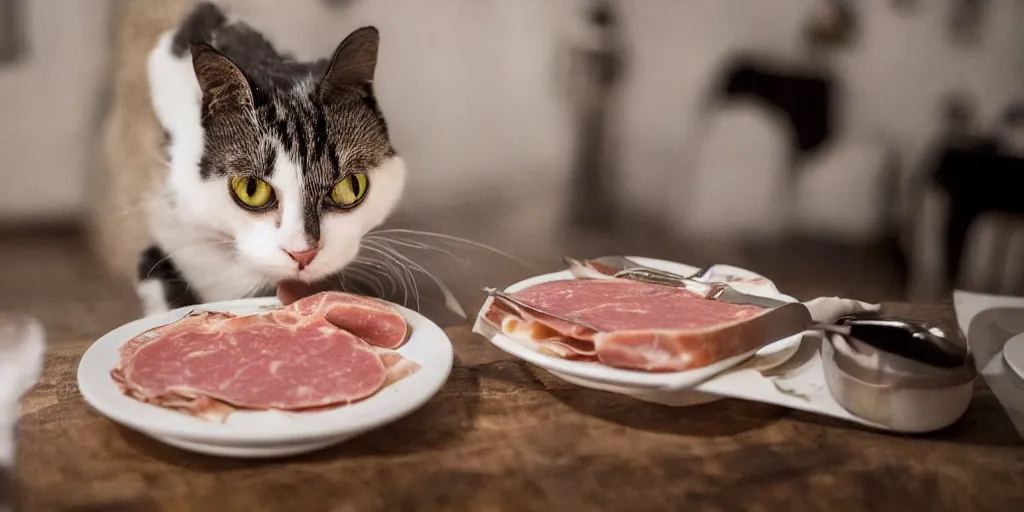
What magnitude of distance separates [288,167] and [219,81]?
0.15 metres

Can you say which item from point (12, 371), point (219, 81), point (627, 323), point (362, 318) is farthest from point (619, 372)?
point (12, 371)

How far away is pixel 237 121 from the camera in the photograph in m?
1.07

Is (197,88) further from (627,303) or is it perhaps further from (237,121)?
(627,303)

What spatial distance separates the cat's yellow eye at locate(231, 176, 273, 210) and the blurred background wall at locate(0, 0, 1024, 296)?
0.67 ft

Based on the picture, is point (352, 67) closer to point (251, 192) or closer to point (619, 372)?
point (251, 192)

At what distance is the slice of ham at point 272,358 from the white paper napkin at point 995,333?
71cm

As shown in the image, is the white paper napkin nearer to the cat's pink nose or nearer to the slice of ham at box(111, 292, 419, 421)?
the slice of ham at box(111, 292, 419, 421)

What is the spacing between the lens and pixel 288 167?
3.41ft

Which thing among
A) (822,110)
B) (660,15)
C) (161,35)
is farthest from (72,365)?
(822,110)

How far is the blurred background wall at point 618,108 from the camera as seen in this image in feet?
3.78

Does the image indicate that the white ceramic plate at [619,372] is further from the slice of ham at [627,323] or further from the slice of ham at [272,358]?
the slice of ham at [272,358]

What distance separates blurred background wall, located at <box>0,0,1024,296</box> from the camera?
3.78 feet

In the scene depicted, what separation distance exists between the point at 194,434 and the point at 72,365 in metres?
0.40

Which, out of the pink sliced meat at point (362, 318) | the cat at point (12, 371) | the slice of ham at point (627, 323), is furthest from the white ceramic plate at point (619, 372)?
the cat at point (12, 371)
